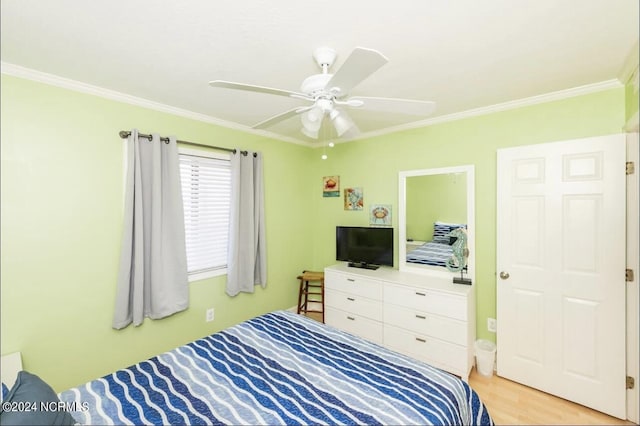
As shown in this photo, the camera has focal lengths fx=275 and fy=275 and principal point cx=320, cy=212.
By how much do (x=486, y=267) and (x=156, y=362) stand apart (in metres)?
2.76

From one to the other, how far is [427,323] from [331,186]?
6.81ft

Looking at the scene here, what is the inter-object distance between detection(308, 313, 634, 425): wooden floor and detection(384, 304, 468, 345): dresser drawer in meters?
0.44

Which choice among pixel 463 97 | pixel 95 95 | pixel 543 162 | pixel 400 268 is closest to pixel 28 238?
pixel 95 95

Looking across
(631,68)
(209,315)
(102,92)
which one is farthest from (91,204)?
(631,68)

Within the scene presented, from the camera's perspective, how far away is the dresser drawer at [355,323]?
284 cm

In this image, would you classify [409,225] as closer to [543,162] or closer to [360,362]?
[543,162]

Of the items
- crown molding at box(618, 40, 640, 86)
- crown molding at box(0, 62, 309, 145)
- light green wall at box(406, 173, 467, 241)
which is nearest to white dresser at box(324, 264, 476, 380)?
light green wall at box(406, 173, 467, 241)

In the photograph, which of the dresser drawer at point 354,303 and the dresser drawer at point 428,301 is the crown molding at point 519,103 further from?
the dresser drawer at point 354,303

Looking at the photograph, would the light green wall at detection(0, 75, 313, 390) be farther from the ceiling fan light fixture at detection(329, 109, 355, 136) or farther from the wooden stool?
the ceiling fan light fixture at detection(329, 109, 355, 136)

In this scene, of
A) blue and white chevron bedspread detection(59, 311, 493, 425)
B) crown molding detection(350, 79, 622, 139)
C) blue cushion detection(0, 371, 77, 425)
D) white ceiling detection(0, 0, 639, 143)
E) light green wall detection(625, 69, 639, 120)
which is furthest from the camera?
crown molding detection(350, 79, 622, 139)

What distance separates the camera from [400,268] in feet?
10.3

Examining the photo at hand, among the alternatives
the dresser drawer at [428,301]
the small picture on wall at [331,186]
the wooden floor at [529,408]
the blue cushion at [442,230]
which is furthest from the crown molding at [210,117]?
the wooden floor at [529,408]

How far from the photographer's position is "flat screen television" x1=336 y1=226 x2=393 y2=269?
10.3 feet

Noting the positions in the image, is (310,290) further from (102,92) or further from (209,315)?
(102,92)
